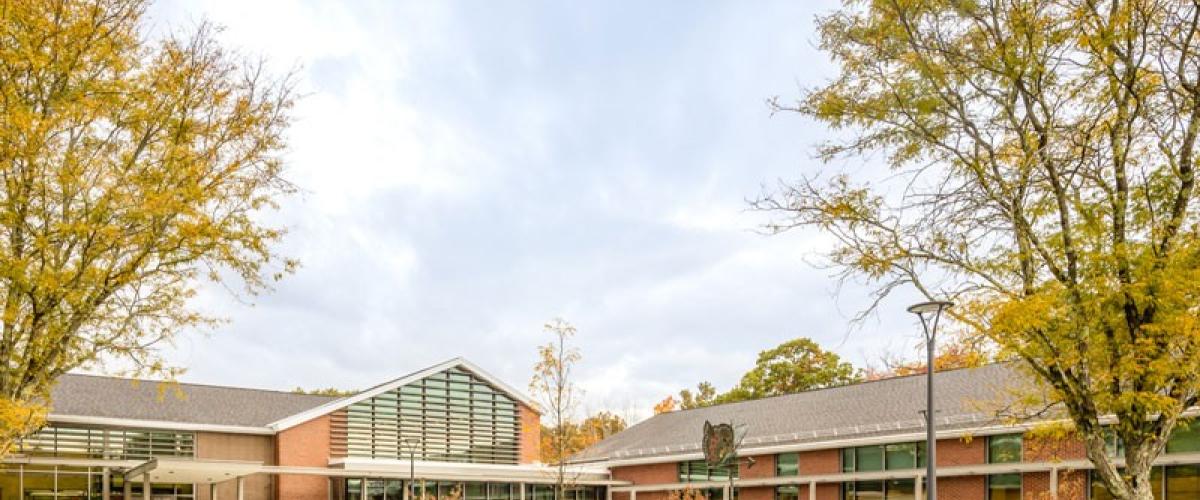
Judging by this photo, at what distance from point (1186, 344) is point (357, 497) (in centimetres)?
3030

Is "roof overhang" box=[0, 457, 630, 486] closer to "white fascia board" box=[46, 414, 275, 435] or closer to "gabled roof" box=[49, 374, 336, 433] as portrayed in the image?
"white fascia board" box=[46, 414, 275, 435]

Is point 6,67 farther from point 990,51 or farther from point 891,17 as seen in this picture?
point 990,51

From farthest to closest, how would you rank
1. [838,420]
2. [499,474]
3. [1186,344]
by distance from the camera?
1. [499,474]
2. [838,420]
3. [1186,344]

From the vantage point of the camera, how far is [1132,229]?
1287cm

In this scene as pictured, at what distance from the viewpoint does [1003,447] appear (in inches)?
1099

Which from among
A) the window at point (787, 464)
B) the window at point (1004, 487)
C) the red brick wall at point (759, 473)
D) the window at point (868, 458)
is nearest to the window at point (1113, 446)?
the window at point (1004, 487)

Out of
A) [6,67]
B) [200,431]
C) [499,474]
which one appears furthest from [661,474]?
[6,67]

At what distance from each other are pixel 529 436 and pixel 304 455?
10469mm

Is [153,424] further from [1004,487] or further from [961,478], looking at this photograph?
[1004,487]

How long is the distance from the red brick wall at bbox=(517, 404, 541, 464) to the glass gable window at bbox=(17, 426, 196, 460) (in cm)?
1389

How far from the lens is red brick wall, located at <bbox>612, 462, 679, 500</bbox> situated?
3944 cm

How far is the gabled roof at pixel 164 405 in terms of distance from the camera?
1299 inches

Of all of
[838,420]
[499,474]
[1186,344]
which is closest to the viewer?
[1186,344]

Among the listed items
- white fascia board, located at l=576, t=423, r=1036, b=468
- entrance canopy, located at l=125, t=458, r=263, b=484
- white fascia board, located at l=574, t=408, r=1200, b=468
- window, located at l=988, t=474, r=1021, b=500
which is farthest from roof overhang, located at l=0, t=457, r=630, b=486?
window, located at l=988, t=474, r=1021, b=500
